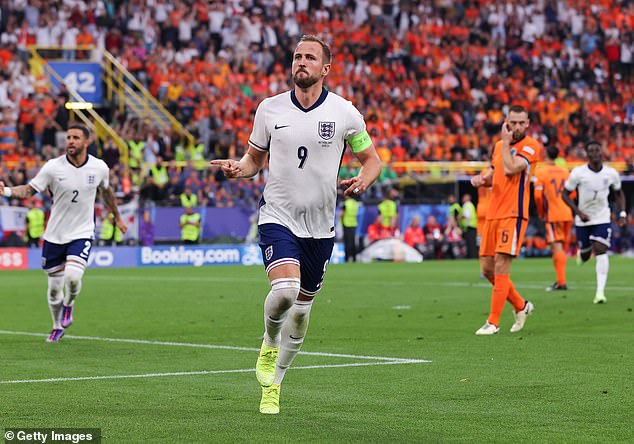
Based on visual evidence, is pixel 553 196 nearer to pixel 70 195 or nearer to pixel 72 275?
pixel 70 195

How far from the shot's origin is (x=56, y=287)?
1501 centimetres

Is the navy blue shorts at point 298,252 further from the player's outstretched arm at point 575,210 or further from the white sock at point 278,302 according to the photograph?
the player's outstretched arm at point 575,210

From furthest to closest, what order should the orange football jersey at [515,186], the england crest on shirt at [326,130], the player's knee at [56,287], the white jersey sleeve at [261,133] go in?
the player's knee at [56,287], the orange football jersey at [515,186], the white jersey sleeve at [261,133], the england crest on shirt at [326,130]

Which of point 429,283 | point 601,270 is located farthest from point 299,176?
point 429,283

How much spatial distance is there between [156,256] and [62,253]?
20937 millimetres

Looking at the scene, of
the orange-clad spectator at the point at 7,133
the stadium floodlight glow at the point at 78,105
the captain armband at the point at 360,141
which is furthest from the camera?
the stadium floodlight glow at the point at 78,105

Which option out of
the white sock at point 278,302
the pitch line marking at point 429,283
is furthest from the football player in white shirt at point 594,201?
the white sock at point 278,302

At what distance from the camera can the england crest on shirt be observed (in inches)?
356

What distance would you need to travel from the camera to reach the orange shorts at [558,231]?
77.0 ft

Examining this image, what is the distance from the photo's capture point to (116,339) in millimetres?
14766

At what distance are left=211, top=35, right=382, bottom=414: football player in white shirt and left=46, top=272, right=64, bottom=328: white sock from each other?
6236 mm

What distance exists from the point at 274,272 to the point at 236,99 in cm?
3272

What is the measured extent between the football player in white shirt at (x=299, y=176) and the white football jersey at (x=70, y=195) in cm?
614

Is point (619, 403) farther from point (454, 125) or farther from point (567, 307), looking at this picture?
point (454, 125)
